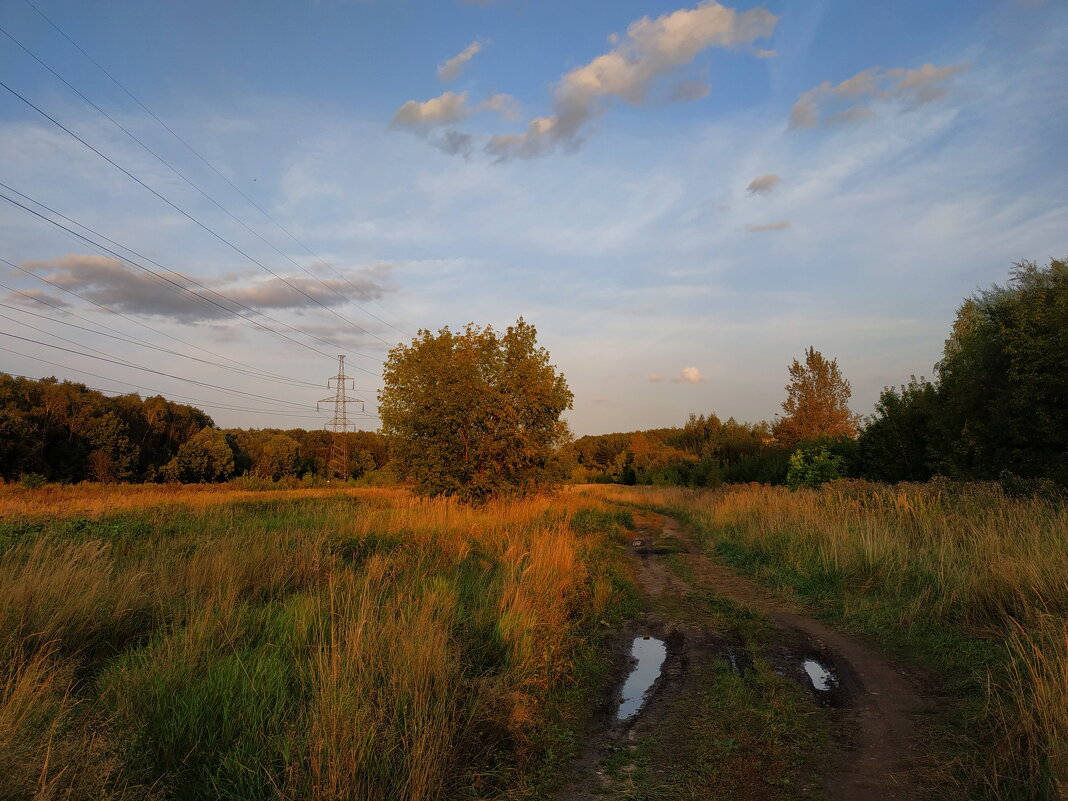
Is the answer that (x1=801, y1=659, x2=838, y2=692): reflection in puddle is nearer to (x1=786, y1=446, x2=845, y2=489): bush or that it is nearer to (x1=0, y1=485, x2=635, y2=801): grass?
(x1=0, y1=485, x2=635, y2=801): grass

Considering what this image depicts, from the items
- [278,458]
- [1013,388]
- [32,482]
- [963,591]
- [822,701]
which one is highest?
[1013,388]

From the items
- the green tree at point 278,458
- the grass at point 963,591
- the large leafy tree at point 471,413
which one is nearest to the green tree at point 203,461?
the green tree at point 278,458

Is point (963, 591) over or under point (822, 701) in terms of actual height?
over

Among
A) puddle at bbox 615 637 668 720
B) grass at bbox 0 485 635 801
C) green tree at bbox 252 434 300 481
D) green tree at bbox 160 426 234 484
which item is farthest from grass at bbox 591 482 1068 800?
green tree at bbox 252 434 300 481

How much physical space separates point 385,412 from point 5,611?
15.1 metres

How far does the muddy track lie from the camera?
3.93 metres

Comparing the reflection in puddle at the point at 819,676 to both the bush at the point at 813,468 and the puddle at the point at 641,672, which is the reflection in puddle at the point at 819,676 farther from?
the bush at the point at 813,468

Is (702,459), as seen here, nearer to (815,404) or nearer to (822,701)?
(815,404)

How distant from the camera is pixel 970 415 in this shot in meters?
19.1

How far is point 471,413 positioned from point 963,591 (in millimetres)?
13798

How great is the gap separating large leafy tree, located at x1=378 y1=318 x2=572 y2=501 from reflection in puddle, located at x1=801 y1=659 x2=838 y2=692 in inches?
520

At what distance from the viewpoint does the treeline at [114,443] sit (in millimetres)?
47625

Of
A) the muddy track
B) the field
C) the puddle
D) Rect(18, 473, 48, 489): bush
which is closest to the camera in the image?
the field

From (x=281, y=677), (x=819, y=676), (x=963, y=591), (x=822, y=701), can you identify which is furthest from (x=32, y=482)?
(x=963, y=591)
